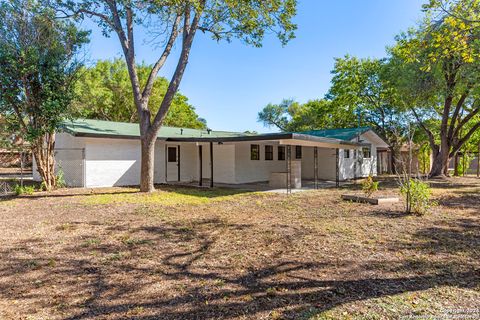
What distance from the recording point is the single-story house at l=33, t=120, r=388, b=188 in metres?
12.8

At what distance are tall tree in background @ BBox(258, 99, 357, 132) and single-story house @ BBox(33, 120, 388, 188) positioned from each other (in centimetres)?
813

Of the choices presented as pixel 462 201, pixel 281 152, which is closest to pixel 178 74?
pixel 281 152

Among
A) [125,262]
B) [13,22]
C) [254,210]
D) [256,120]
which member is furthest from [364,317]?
[256,120]

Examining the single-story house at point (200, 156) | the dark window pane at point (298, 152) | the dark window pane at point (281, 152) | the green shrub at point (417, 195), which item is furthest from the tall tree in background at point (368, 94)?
the green shrub at point (417, 195)

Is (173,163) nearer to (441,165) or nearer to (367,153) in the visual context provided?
(367,153)

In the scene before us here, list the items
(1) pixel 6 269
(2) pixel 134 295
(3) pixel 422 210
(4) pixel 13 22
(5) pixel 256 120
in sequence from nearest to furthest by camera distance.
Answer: (2) pixel 134 295 → (1) pixel 6 269 → (3) pixel 422 210 → (4) pixel 13 22 → (5) pixel 256 120

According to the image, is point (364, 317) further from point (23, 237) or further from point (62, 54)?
point (62, 54)

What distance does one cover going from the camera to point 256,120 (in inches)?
1882

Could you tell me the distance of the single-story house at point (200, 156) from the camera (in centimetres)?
1278

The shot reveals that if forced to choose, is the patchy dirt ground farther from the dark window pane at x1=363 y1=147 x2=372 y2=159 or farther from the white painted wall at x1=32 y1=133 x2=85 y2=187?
the dark window pane at x1=363 y1=147 x2=372 y2=159

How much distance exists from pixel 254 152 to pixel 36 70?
10.2 m

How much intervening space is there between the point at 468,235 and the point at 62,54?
13223 mm

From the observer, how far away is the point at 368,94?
78.6 feet

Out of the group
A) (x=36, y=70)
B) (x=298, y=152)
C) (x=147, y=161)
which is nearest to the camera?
(x=36, y=70)
